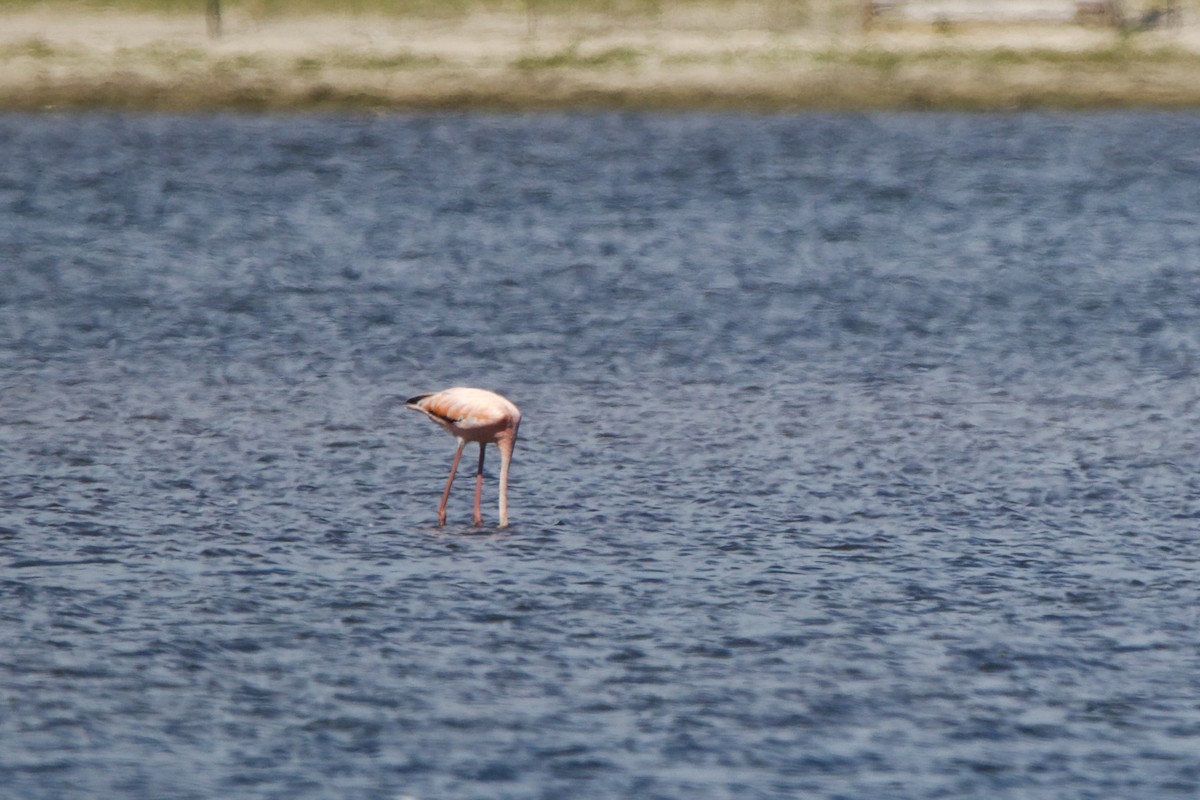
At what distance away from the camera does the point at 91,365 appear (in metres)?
20.3

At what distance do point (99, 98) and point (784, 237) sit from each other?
23466 mm

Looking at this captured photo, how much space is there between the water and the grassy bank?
55.1 ft

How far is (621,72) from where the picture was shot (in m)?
48.2

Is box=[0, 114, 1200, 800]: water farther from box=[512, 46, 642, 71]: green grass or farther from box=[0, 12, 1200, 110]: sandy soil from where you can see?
box=[512, 46, 642, 71]: green grass

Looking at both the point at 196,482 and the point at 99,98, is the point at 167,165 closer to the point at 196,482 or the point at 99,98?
the point at 99,98

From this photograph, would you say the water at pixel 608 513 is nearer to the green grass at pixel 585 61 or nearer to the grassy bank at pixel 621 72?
the grassy bank at pixel 621 72

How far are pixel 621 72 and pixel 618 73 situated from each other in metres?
0.08

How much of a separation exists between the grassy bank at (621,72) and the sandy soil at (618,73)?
0.03 metres

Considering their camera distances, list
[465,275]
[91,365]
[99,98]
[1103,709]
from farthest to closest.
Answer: [99,98]
[465,275]
[91,365]
[1103,709]

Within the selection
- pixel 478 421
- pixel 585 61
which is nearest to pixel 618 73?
pixel 585 61

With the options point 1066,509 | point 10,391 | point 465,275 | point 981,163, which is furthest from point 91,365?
point 981,163

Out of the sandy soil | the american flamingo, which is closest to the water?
the american flamingo

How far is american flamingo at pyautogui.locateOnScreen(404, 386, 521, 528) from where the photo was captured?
46.9 feet

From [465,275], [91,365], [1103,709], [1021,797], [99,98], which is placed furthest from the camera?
[99,98]
